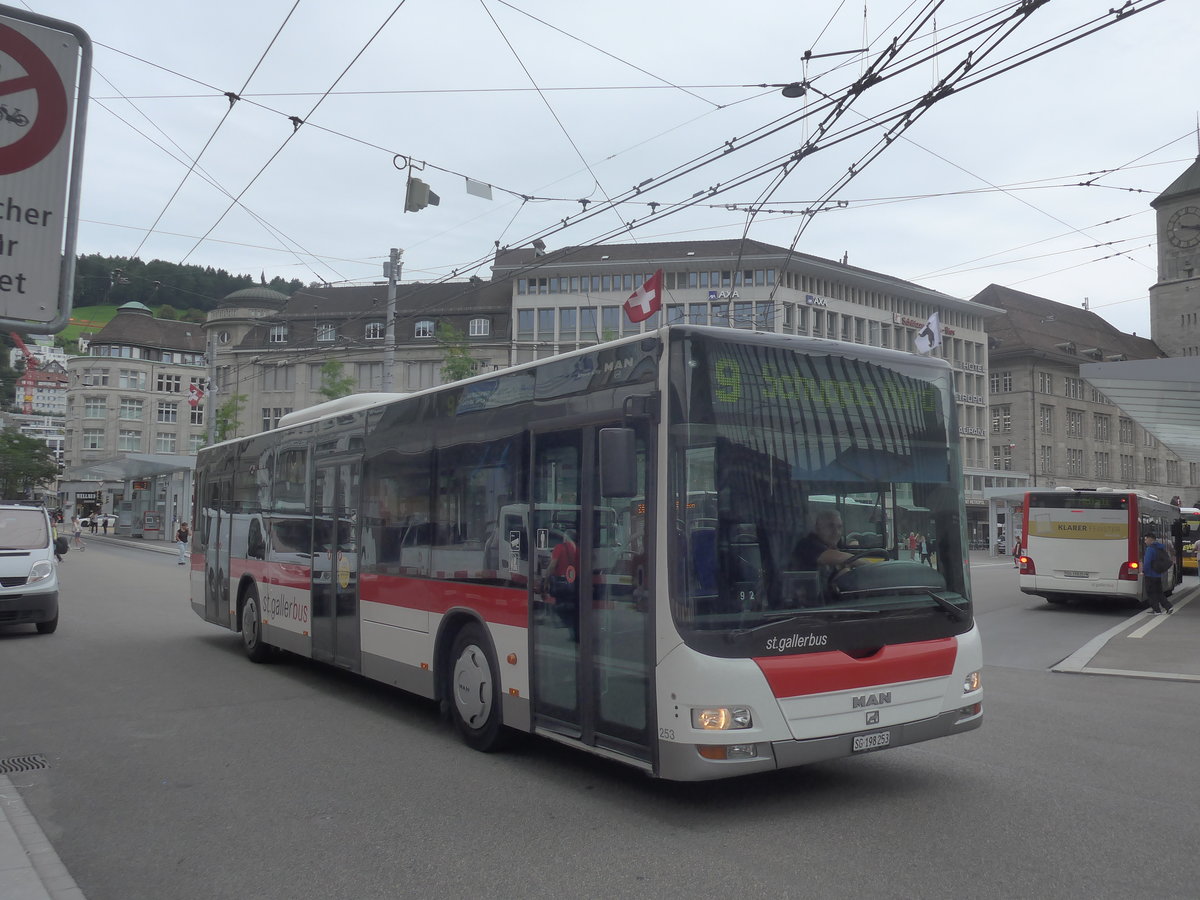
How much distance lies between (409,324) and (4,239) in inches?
2855

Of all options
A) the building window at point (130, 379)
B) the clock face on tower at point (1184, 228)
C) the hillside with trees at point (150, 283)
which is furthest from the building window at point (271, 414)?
the clock face on tower at point (1184, 228)

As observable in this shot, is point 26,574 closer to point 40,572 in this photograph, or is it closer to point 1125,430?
point 40,572

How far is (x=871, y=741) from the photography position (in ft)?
20.7

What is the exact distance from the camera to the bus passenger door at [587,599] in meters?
6.29

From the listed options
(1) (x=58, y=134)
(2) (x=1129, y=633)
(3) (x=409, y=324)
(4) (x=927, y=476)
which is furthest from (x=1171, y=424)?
(3) (x=409, y=324)

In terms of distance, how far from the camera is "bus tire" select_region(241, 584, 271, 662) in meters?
12.6

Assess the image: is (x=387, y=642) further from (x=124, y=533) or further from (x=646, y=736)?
(x=124, y=533)

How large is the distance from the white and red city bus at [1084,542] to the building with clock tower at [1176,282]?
76045 millimetres

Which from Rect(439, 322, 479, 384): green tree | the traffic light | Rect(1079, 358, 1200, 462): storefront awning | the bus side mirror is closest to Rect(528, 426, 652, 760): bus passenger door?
the bus side mirror

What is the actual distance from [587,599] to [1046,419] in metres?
88.9

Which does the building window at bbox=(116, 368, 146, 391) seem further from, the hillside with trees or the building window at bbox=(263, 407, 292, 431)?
the building window at bbox=(263, 407, 292, 431)

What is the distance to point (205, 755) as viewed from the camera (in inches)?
303

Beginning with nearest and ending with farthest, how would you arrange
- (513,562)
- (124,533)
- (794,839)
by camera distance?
(794,839) < (513,562) < (124,533)

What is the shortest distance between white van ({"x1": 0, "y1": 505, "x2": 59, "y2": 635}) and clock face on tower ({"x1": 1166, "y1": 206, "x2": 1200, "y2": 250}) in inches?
3633
